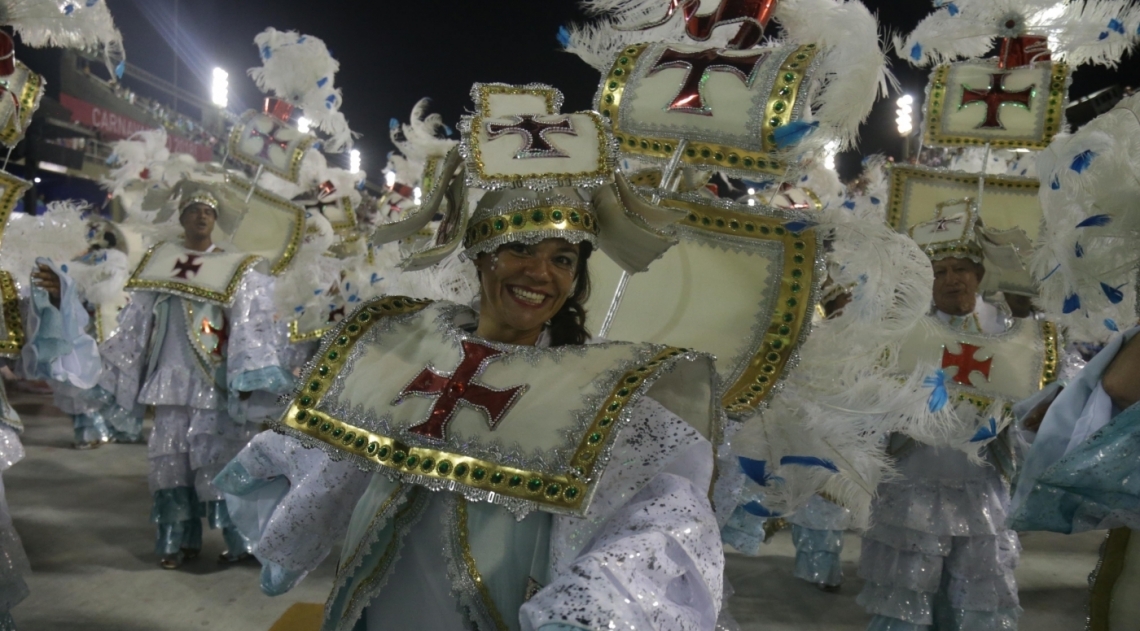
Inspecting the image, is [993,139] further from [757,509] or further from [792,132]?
[757,509]

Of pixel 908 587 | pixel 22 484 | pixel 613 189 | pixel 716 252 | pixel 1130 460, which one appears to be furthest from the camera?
pixel 22 484

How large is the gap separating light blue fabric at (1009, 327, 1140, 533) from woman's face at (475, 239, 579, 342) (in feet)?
4.26

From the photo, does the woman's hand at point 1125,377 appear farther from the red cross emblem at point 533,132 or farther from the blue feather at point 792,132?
the red cross emblem at point 533,132

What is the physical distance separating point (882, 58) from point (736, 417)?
1014 millimetres

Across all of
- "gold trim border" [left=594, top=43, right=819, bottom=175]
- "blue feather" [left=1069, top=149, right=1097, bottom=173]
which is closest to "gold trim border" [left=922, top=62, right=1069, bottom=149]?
"blue feather" [left=1069, top=149, right=1097, bottom=173]

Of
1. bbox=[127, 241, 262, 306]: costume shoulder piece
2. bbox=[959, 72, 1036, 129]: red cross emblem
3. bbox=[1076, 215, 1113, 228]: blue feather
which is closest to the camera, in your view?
bbox=[1076, 215, 1113, 228]: blue feather

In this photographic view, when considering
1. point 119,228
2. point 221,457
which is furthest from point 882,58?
point 119,228

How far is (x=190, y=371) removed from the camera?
4.83 metres

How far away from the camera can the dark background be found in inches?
379

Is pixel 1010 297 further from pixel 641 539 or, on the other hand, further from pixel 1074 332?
pixel 641 539

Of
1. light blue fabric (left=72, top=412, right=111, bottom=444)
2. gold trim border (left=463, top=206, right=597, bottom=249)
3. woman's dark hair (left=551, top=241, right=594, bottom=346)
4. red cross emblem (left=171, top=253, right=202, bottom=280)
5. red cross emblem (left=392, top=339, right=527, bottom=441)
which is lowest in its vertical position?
light blue fabric (left=72, top=412, right=111, bottom=444)

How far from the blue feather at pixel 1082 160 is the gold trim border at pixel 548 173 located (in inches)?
57.4

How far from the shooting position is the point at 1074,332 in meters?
3.77

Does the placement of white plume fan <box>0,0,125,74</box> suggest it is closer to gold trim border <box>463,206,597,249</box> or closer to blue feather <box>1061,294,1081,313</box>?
gold trim border <box>463,206,597,249</box>
